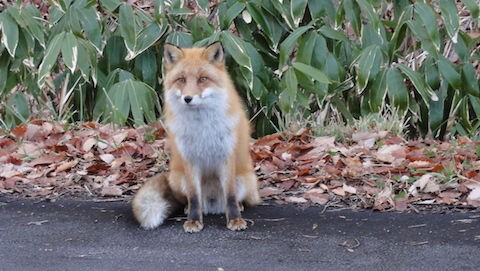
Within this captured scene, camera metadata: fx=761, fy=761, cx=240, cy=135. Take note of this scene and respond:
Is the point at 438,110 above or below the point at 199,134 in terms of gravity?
below

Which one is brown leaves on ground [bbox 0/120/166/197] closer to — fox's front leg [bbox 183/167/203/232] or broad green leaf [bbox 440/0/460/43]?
fox's front leg [bbox 183/167/203/232]

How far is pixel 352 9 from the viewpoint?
762 cm

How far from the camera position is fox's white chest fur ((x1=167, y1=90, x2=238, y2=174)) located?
4.86 m

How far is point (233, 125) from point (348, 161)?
1.40 metres

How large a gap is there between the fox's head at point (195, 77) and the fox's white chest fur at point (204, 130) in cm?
3

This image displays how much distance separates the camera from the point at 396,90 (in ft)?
24.8

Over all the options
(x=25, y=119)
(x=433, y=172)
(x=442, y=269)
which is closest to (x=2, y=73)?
(x=25, y=119)

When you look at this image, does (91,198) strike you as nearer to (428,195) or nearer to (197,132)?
(197,132)

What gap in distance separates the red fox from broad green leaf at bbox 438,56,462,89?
3320 millimetres

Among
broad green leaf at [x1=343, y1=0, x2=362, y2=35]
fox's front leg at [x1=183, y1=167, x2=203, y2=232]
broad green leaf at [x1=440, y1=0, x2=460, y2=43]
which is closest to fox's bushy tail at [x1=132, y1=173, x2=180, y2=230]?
fox's front leg at [x1=183, y1=167, x2=203, y2=232]

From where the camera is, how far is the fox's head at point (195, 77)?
4734 millimetres

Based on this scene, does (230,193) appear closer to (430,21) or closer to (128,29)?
(128,29)

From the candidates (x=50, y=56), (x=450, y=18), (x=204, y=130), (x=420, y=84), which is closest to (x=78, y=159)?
(x=50, y=56)

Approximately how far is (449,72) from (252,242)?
12.9ft
